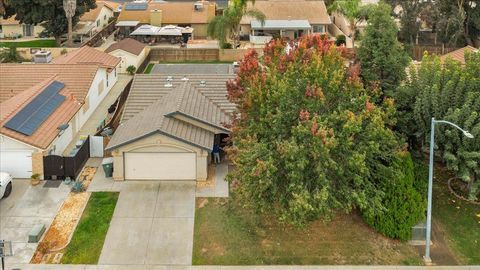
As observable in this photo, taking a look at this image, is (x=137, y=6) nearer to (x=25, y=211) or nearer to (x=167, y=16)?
(x=167, y=16)

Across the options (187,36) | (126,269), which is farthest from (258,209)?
(187,36)

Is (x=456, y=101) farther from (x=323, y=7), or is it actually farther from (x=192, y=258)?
(x=323, y=7)

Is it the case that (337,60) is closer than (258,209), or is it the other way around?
(258,209)

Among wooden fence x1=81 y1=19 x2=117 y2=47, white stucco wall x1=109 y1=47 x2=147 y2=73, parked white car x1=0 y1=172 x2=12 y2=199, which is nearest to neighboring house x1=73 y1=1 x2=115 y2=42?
wooden fence x1=81 y1=19 x2=117 y2=47

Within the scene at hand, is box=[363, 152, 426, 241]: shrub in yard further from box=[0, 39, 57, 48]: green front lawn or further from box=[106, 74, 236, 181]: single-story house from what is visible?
box=[0, 39, 57, 48]: green front lawn

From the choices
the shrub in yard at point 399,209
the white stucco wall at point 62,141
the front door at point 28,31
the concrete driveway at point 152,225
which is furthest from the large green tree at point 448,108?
the front door at point 28,31

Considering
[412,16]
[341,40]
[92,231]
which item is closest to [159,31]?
[341,40]
